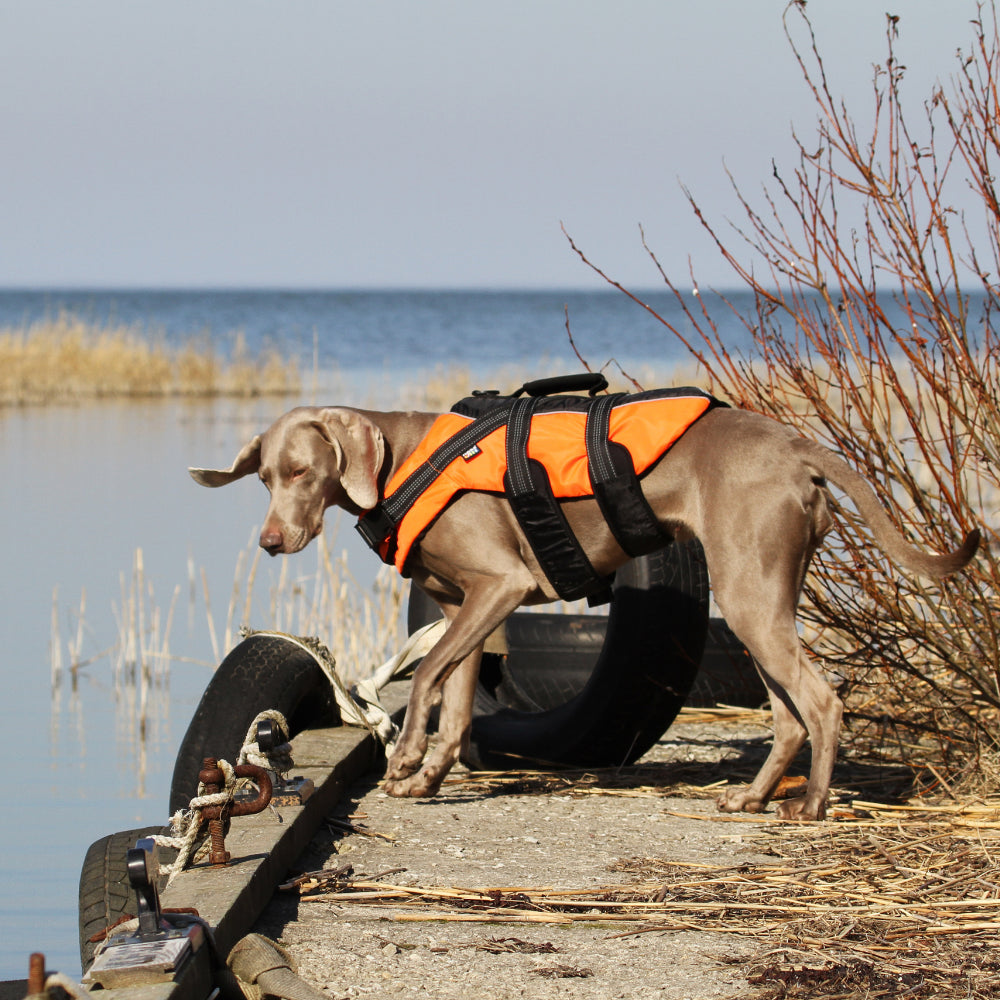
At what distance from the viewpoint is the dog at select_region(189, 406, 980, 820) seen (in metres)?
4.53

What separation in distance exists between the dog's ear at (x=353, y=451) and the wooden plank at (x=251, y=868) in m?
0.97

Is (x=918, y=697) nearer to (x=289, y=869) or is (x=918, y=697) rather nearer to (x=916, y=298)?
(x=916, y=298)

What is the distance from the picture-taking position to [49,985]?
240 cm

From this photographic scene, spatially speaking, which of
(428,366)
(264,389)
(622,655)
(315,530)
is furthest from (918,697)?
(428,366)

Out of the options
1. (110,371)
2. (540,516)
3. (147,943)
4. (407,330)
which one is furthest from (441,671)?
(407,330)

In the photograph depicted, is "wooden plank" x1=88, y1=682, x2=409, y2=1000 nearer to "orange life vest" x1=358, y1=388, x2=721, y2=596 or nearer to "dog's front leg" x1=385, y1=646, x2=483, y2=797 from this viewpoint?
"dog's front leg" x1=385, y1=646, x2=483, y2=797

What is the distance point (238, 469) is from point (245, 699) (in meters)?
0.85

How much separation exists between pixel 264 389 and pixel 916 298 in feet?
68.3

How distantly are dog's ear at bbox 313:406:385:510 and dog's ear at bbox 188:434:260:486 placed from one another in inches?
11.0

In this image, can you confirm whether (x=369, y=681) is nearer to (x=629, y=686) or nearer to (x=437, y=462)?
(x=629, y=686)

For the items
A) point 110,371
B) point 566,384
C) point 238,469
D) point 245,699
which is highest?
point 110,371

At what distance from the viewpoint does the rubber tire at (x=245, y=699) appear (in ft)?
15.7

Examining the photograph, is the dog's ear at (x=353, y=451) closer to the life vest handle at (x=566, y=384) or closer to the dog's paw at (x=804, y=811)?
the life vest handle at (x=566, y=384)

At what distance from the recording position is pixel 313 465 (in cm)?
482
